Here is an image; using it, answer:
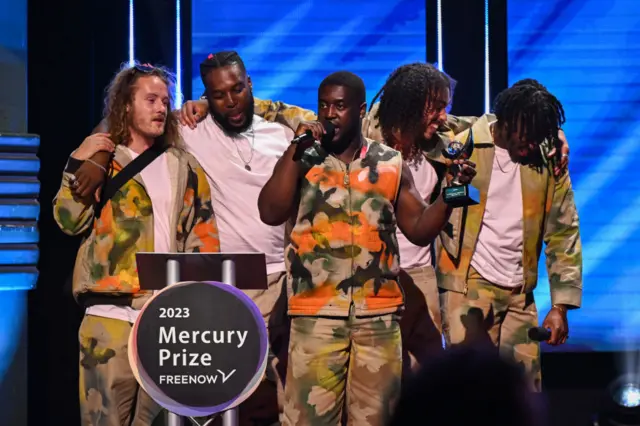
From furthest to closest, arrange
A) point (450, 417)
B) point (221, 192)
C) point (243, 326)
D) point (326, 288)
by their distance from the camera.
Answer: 1. point (221, 192)
2. point (326, 288)
3. point (243, 326)
4. point (450, 417)

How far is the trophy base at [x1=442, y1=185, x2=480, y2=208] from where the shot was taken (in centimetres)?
412

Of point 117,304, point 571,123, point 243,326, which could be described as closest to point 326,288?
point 243,326

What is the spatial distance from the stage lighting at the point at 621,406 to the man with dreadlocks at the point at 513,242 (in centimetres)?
40

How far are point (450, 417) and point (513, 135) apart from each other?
12.0 ft

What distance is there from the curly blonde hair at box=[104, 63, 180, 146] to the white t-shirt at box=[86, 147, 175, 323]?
0.20 m

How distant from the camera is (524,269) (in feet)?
17.0

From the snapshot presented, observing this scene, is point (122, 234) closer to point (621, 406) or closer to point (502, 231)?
point (502, 231)

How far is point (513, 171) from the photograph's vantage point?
5281mm

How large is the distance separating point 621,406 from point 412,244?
127 centimetres

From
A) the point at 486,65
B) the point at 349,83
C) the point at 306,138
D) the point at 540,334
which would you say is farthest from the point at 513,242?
the point at 486,65

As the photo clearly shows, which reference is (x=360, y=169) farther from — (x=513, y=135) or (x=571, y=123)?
(x=571, y=123)

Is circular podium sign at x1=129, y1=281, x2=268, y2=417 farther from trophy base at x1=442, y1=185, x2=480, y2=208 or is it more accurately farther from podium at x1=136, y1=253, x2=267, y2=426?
trophy base at x1=442, y1=185, x2=480, y2=208

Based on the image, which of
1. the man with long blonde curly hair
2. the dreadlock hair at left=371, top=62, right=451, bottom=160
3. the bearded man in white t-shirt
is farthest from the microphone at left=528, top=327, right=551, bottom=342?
the man with long blonde curly hair

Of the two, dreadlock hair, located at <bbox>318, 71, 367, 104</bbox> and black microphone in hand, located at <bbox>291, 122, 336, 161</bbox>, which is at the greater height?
dreadlock hair, located at <bbox>318, 71, 367, 104</bbox>
